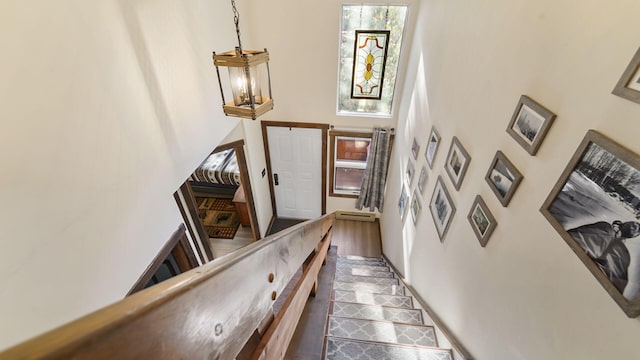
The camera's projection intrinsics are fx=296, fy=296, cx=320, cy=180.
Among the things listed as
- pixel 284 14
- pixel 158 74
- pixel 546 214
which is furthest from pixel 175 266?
pixel 284 14

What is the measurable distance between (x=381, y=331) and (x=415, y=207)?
1.13 metres

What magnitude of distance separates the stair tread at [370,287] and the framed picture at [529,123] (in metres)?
2.19

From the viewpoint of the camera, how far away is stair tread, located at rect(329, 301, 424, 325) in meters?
2.36

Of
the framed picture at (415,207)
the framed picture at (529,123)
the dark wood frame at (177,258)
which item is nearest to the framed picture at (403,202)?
the framed picture at (415,207)

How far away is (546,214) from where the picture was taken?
1.02 m

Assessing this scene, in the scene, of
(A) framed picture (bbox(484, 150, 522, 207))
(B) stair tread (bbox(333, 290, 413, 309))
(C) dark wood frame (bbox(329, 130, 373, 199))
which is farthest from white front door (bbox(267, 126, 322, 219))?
(A) framed picture (bbox(484, 150, 522, 207))

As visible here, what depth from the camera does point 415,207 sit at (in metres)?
2.73

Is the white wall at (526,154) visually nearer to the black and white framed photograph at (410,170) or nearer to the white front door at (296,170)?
the black and white framed photograph at (410,170)

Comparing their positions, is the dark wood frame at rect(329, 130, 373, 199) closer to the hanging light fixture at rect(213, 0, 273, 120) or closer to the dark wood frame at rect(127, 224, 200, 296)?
the hanging light fixture at rect(213, 0, 273, 120)

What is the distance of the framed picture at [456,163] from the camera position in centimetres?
171

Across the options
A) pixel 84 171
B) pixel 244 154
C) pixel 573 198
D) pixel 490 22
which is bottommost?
pixel 244 154

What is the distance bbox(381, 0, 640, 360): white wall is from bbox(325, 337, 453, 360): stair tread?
209 millimetres

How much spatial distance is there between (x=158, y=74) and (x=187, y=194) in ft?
3.18

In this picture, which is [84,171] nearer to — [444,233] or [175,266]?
[175,266]
